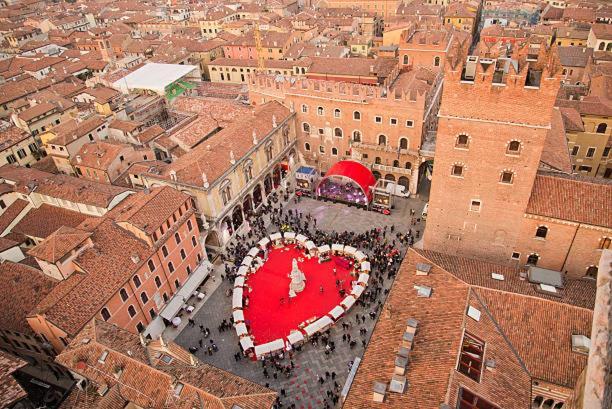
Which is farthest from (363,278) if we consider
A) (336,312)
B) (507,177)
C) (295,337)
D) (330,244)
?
(507,177)

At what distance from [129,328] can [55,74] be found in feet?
188

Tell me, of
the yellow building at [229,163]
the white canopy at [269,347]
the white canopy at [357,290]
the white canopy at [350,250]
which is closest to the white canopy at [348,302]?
the white canopy at [357,290]

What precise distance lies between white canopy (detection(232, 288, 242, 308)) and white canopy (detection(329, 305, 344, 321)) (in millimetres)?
7029

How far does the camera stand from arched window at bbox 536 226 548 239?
27406 millimetres

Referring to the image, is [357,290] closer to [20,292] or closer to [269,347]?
[269,347]

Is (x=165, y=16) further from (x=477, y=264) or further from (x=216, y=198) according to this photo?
(x=477, y=264)

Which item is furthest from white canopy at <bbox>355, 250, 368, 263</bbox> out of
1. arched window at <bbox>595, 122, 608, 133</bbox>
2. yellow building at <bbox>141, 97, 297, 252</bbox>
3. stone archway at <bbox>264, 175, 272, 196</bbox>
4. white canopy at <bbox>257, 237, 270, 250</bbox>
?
arched window at <bbox>595, 122, 608, 133</bbox>

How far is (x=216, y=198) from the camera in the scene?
37.0m

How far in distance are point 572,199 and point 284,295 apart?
69.4 feet

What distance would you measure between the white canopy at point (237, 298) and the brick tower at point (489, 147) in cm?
1550

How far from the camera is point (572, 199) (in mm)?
26297

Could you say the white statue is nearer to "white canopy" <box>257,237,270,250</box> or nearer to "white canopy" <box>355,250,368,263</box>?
"white canopy" <box>257,237,270,250</box>

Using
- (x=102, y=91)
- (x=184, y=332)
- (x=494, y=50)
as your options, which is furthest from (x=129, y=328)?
(x=102, y=91)

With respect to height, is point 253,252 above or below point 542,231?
below
